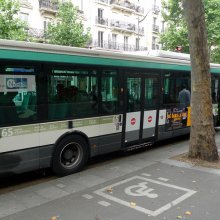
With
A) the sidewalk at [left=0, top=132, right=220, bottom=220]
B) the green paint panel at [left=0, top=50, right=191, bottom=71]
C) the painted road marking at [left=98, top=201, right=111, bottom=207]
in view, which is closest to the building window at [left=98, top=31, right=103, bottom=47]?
the green paint panel at [left=0, top=50, right=191, bottom=71]

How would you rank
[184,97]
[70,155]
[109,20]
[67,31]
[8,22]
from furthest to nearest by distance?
1. [109,20]
2. [67,31]
3. [8,22]
4. [184,97]
5. [70,155]

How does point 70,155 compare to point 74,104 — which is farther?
point 70,155

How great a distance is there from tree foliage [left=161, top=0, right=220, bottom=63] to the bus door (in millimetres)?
16821

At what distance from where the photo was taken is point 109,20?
36656mm

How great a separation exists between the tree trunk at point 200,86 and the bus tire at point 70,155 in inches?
108

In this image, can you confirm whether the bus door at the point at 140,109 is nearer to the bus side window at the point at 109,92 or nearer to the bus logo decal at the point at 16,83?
the bus side window at the point at 109,92

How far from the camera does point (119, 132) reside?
302 inches

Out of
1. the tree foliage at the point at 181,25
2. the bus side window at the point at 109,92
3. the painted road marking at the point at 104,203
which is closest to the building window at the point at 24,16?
the tree foliage at the point at 181,25

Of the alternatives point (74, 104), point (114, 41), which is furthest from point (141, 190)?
point (114, 41)

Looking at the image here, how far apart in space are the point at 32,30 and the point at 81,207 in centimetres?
2652

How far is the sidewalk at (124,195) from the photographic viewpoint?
4637 millimetres

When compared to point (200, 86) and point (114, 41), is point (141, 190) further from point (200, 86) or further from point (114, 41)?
point (114, 41)

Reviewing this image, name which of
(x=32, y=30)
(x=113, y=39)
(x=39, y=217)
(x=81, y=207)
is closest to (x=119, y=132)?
(x=81, y=207)

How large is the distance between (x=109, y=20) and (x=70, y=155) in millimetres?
32121
